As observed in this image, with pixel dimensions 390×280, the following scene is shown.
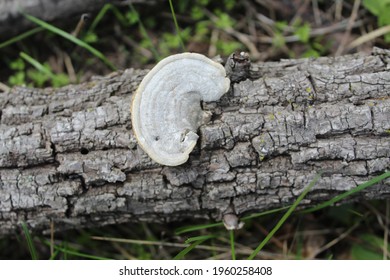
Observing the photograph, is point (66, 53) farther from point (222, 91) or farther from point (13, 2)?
point (222, 91)

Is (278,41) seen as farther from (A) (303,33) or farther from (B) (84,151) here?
(B) (84,151)

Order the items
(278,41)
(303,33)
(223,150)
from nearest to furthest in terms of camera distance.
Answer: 1. (223,150)
2. (303,33)
3. (278,41)

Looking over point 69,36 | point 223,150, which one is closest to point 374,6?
point 223,150

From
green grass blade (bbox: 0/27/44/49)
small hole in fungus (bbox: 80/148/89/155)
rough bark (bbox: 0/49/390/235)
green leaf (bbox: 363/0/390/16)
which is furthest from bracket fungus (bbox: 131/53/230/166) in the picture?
green leaf (bbox: 363/0/390/16)

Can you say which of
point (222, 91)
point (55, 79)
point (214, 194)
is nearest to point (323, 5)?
point (222, 91)

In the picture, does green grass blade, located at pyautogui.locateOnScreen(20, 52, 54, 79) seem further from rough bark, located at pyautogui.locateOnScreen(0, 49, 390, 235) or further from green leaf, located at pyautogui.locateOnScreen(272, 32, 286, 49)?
green leaf, located at pyautogui.locateOnScreen(272, 32, 286, 49)
